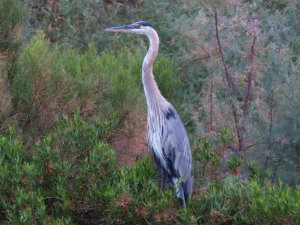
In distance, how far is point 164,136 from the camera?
6445 millimetres

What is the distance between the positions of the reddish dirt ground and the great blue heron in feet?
1.18

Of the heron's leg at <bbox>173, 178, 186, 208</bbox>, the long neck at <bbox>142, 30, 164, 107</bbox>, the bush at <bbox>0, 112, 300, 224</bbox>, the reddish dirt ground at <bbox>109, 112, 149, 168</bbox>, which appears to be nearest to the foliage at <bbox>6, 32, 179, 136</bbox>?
the reddish dirt ground at <bbox>109, 112, 149, 168</bbox>

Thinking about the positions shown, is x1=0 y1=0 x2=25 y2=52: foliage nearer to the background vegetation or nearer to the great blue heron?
the background vegetation

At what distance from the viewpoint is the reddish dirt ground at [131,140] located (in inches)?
268

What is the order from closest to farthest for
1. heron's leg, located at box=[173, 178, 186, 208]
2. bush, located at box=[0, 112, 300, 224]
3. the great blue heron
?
bush, located at box=[0, 112, 300, 224], heron's leg, located at box=[173, 178, 186, 208], the great blue heron

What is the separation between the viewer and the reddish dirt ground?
6816 millimetres

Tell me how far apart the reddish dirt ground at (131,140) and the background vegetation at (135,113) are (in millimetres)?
53

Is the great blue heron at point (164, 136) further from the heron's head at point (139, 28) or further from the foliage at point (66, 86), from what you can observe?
the foliage at point (66, 86)

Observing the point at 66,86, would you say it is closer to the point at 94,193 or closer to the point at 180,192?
the point at 180,192

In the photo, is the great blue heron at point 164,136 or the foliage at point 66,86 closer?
the great blue heron at point 164,136

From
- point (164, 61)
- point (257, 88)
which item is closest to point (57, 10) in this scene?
point (164, 61)

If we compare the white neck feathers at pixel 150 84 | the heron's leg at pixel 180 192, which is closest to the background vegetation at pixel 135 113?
the heron's leg at pixel 180 192

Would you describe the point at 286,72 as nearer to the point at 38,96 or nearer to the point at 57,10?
the point at 38,96

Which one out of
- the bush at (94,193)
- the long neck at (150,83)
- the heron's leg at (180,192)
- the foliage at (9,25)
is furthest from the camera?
the foliage at (9,25)
